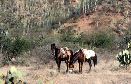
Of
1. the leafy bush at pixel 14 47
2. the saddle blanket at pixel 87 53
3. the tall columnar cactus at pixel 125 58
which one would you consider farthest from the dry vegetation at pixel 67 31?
the saddle blanket at pixel 87 53

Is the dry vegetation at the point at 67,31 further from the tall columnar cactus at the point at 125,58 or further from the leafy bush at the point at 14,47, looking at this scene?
the leafy bush at the point at 14,47

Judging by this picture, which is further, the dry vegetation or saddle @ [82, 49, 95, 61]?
saddle @ [82, 49, 95, 61]

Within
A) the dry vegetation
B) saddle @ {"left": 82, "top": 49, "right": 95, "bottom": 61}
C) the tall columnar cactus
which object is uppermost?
saddle @ {"left": 82, "top": 49, "right": 95, "bottom": 61}

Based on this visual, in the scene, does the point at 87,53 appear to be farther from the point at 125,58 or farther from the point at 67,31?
the point at 67,31

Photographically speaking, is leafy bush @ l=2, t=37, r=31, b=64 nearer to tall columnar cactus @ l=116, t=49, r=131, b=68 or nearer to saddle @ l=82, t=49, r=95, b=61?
tall columnar cactus @ l=116, t=49, r=131, b=68

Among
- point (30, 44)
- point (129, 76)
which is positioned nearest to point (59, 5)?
point (30, 44)

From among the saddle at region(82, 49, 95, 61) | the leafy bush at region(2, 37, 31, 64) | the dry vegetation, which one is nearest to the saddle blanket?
the saddle at region(82, 49, 95, 61)

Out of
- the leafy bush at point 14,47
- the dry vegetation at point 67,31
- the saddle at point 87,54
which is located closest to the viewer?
the dry vegetation at point 67,31

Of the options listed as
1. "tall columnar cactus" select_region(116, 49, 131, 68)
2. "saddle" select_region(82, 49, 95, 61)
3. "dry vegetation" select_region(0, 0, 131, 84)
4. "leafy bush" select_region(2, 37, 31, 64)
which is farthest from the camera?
"leafy bush" select_region(2, 37, 31, 64)

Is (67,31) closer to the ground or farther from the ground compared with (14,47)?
closer to the ground

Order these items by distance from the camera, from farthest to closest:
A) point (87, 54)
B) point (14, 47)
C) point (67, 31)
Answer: point (67, 31), point (14, 47), point (87, 54)

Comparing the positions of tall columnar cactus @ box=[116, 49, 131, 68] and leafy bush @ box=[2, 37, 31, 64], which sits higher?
tall columnar cactus @ box=[116, 49, 131, 68]

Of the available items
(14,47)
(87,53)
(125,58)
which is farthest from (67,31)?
(87,53)

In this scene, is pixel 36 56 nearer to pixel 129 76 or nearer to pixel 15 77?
pixel 129 76
